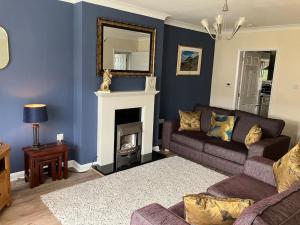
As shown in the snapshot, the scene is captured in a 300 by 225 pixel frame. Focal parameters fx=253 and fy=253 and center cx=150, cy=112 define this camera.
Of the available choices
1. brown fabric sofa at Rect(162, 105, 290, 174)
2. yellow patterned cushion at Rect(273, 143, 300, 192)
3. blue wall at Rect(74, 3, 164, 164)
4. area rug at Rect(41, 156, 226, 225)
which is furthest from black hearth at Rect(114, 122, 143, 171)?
yellow patterned cushion at Rect(273, 143, 300, 192)

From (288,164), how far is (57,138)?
2886 mm

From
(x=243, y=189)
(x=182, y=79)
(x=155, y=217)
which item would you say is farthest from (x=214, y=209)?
(x=182, y=79)

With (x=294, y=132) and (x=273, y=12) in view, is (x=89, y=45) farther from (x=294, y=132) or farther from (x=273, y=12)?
(x=294, y=132)

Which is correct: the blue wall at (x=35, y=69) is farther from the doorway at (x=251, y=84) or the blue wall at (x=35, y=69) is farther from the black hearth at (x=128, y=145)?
the doorway at (x=251, y=84)

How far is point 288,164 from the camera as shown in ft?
7.55

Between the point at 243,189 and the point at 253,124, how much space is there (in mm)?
1906

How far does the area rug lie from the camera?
2.62 metres

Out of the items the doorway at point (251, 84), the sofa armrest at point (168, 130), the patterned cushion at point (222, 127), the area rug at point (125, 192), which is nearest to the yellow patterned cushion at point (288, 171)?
the area rug at point (125, 192)

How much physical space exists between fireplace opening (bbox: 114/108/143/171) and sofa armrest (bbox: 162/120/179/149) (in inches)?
23.0

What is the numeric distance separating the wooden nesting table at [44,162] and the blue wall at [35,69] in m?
0.24

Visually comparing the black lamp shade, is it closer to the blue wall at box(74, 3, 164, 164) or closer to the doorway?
the blue wall at box(74, 3, 164, 164)

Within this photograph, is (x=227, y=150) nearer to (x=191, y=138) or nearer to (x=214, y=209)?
(x=191, y=138)

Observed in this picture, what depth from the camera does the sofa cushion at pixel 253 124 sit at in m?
3.89

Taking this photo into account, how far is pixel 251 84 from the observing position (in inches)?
235
